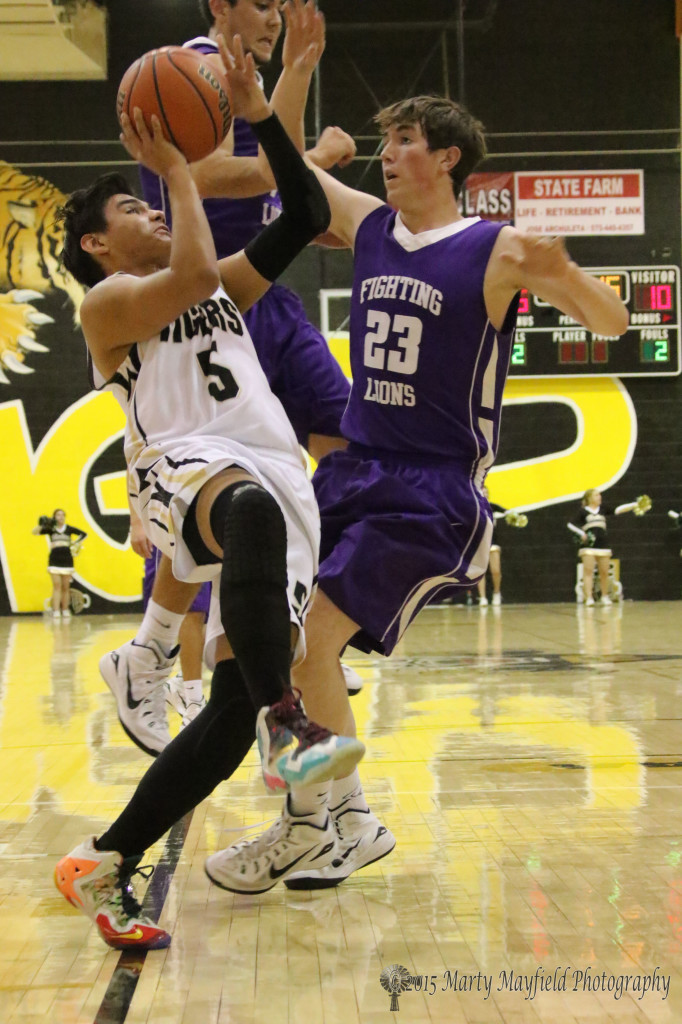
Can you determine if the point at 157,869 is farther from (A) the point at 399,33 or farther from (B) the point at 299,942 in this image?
(A) the point at 399,33

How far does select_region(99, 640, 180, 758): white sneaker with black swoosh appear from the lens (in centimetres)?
285

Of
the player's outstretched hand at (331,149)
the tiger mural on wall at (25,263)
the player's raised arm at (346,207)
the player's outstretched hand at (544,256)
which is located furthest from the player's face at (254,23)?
the tiger mural on wall at (25,263)

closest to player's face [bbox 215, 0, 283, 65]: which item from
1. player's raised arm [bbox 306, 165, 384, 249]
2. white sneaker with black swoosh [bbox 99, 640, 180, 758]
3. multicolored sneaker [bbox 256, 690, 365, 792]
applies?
player's raised arm [bbox 306, 165, 384, 249]

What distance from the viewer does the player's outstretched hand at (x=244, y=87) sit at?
8.13ft

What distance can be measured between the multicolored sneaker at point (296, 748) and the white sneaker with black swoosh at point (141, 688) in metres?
0.93

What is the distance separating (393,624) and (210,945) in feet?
2.93

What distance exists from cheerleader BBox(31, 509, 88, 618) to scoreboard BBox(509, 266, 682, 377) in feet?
20.5

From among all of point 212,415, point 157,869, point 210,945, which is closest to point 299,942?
point 210,945

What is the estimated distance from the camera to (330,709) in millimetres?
2715

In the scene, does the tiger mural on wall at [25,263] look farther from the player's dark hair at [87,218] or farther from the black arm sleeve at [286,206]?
the black arm sleeve at [286,206]

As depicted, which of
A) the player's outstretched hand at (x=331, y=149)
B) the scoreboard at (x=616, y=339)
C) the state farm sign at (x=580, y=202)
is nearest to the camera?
the player's outstretched hand at (x=331, y=149)

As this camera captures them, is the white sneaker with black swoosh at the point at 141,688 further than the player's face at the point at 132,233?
Yes

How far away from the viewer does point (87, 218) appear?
2.66 m

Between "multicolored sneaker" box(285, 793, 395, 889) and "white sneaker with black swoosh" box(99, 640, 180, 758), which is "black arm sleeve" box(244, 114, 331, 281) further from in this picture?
"multicolored sneaker" box(285, 793, 395, 889)
